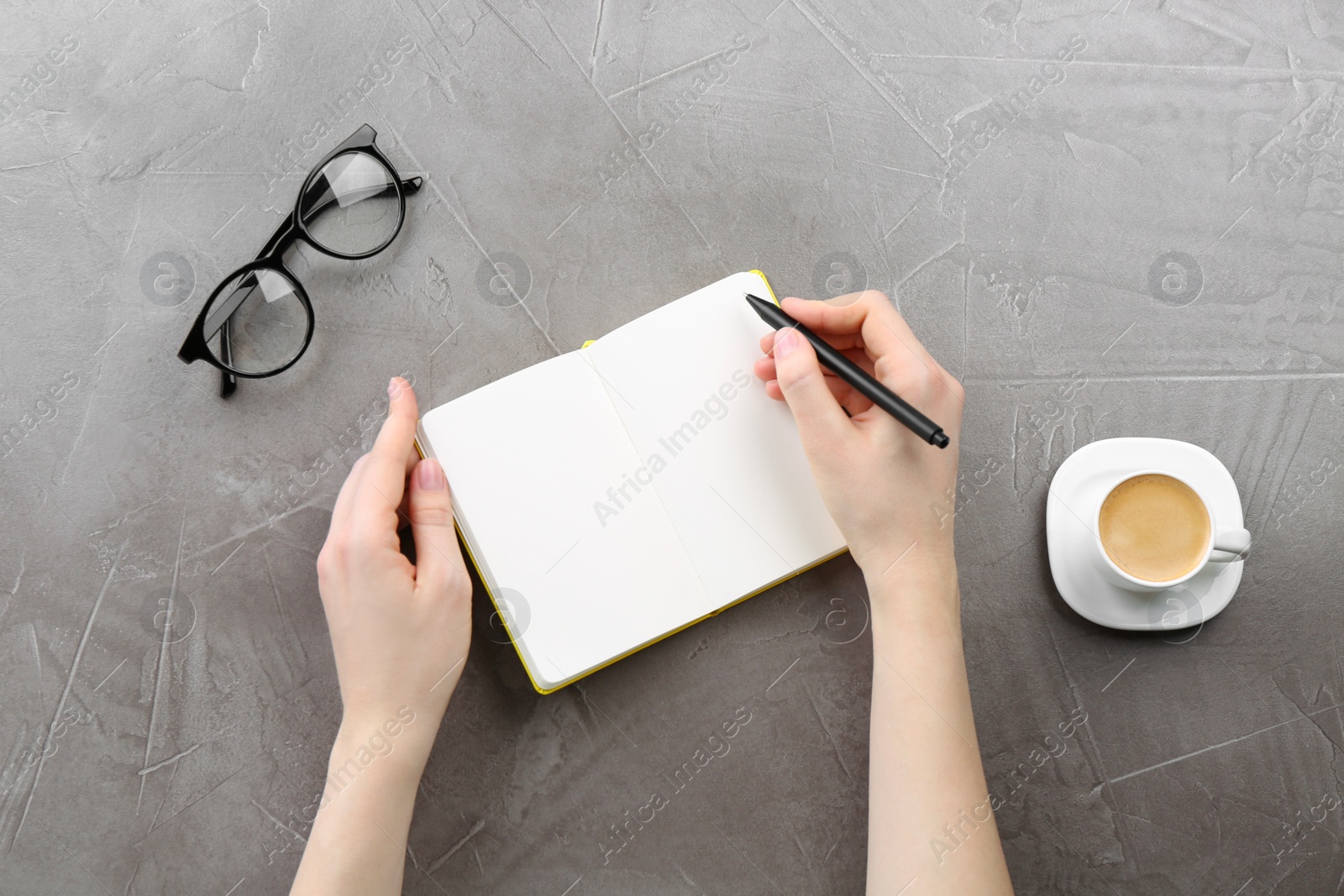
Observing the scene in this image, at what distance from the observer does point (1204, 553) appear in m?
0.94

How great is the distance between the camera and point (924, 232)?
3.74ft

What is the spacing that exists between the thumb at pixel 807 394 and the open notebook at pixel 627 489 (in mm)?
97

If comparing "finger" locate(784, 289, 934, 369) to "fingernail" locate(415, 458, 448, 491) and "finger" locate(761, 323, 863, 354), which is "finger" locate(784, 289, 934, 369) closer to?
"finger" locate(761, 323, 863, 354)

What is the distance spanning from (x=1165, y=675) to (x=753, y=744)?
0.64m

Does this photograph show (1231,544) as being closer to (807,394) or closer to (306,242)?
(807,394)

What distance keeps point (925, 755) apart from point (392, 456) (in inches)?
29.7

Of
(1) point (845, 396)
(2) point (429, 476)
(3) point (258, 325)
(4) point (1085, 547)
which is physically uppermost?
(3) point (258, 325)

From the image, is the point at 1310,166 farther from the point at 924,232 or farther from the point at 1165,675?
the point at 1165,675

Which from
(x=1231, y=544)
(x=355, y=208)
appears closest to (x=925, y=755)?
(x=1231, y=544)

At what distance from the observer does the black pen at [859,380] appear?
852 millimetres

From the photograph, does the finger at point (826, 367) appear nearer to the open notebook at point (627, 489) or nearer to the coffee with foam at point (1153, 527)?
the open notebook at point (627, 489)

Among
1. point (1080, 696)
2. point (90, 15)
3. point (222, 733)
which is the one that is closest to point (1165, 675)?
point (1080, 696)

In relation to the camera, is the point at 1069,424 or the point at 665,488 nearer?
the point at 665,488

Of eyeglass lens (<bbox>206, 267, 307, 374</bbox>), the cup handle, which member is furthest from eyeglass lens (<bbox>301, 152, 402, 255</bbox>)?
the cup handle
